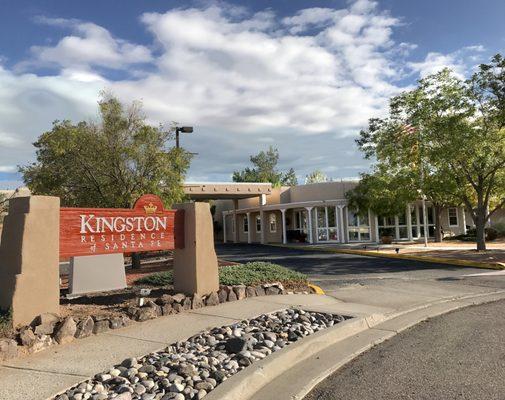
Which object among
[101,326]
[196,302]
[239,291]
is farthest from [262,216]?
[101,326]

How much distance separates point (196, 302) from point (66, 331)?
2.68 m

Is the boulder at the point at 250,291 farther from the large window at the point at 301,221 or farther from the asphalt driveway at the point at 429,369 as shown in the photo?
the large window at the point at 301,221

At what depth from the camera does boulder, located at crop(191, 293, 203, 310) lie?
8336 mm

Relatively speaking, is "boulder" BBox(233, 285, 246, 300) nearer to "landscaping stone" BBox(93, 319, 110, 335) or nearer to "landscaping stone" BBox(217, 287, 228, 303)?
"landscaping stone" BBox(217, 287, 228, 303)

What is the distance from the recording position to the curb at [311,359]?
15.4 feet

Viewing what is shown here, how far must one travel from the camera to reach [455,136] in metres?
18.8

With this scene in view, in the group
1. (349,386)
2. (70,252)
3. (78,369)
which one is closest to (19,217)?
(70,252)

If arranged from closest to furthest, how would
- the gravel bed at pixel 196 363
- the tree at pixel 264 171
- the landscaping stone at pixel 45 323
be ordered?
1. the gravel bed at pixel 196 363
2. the landscaping stone at pixel 45 323
3. the tree at pixel 264 171

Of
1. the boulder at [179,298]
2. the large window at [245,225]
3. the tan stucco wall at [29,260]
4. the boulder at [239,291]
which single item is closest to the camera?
the tan stucco wall at [29,260]

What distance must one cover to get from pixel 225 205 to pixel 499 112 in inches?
1122

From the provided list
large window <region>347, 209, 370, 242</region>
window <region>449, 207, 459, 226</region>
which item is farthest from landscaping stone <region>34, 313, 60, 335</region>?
window <region>449, 207, 459, 226</region>

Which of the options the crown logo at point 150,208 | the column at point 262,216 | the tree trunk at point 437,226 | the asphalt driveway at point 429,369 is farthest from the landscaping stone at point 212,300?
the column at point 262,216

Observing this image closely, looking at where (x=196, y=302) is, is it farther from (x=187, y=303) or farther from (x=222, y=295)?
(x=222, y=295)

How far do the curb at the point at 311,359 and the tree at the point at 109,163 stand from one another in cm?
892
